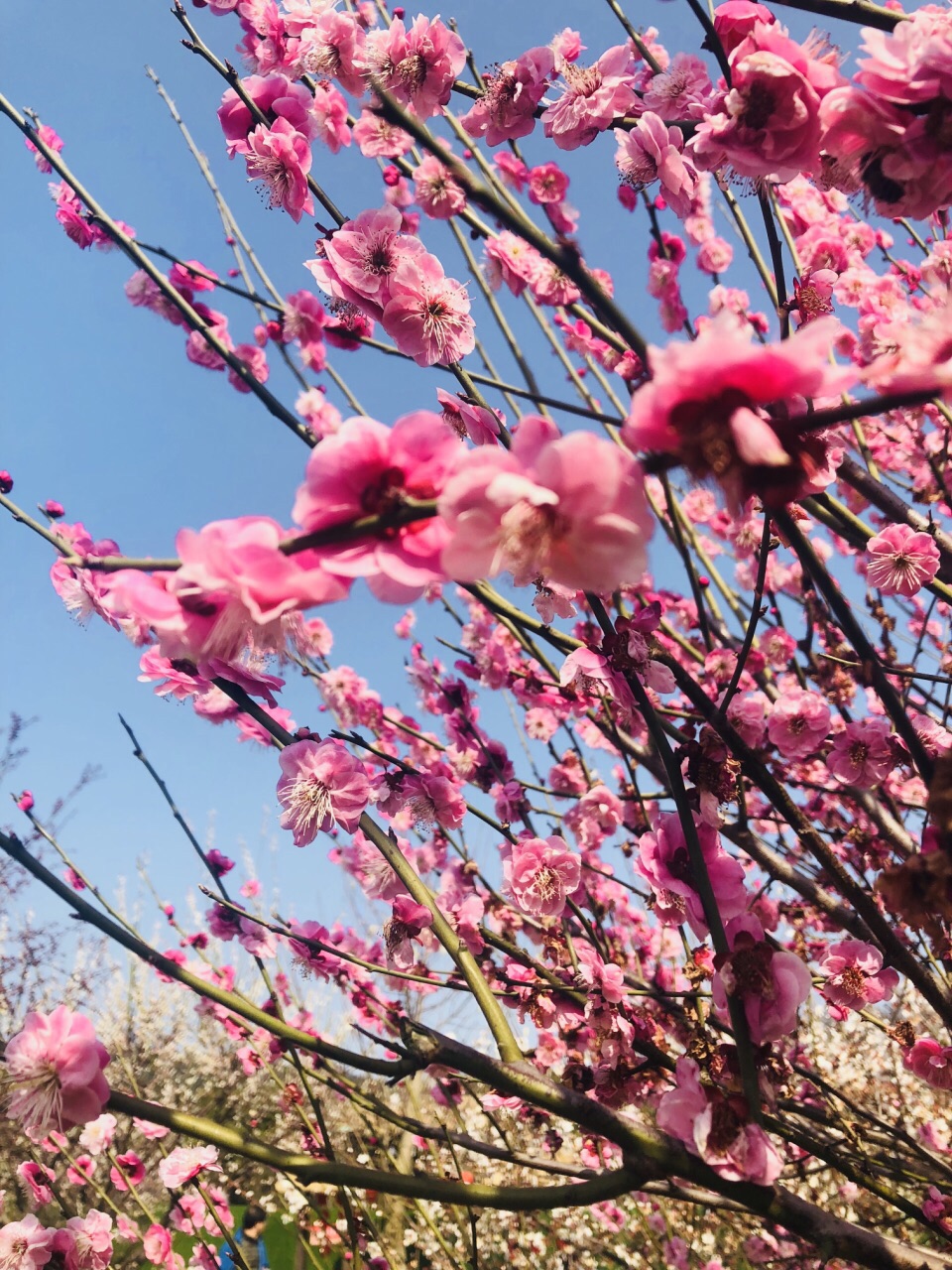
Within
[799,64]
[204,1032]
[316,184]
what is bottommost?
[204,1032]

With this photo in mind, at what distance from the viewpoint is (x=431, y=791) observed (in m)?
2.56

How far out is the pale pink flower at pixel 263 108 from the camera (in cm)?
218

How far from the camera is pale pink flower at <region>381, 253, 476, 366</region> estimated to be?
5.74 ft

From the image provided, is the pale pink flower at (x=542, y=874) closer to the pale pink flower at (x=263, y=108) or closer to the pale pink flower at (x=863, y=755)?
the pale pink flower at (x=863, y=755)

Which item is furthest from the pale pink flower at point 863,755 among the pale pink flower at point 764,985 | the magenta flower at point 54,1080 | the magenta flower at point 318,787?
the magenta flower at point 54,1080

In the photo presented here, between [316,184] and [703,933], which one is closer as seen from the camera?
[703,933]

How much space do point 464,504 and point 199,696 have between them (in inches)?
73.9

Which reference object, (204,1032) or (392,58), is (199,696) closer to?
(392,58)

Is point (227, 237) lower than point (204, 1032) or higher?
higher

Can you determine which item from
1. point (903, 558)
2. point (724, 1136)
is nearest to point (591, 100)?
point (903, 558)

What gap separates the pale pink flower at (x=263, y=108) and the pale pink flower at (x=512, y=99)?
19.1 inches

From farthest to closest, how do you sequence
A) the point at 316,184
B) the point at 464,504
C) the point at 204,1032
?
1. the point at 204,1032
2. the point at 316,184
3. the point at 464,504

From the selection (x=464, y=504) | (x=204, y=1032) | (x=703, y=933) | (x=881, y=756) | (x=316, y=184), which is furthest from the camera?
(x=204, y=1032)

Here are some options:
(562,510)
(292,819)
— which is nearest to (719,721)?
(562,510)
